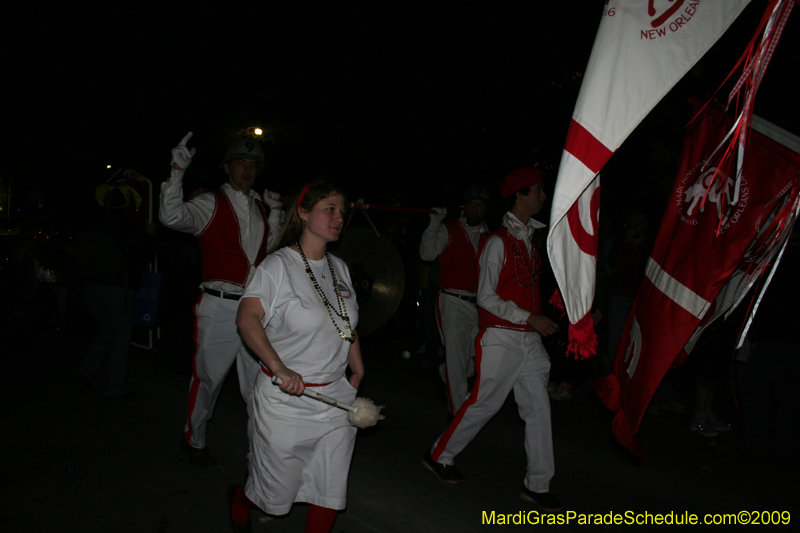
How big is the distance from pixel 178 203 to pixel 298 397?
1751 mm

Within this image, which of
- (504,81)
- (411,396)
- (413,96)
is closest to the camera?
(411,396)

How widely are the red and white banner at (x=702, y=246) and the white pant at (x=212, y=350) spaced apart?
7.99ft

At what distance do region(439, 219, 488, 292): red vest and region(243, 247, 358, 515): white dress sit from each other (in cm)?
280

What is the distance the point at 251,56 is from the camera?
573 inches

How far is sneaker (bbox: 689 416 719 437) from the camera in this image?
5309mm

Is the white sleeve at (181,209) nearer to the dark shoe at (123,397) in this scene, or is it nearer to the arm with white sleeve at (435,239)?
the arm with white sleeve at (435,239)

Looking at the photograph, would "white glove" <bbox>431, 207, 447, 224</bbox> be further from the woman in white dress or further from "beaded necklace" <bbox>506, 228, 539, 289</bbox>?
the woman in white dress

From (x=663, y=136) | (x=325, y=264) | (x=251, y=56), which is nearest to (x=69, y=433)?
(x=325, y=264)

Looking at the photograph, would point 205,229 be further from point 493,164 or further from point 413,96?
point 413,96

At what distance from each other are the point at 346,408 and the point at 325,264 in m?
0.73

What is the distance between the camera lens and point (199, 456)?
13.2ft

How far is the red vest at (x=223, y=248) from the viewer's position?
3.90 metres

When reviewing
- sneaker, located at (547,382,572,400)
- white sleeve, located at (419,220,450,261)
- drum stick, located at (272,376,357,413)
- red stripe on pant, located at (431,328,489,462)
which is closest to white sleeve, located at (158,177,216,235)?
drum stick, located at (272,376,357,413)

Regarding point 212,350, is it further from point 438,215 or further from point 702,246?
point 702,246
